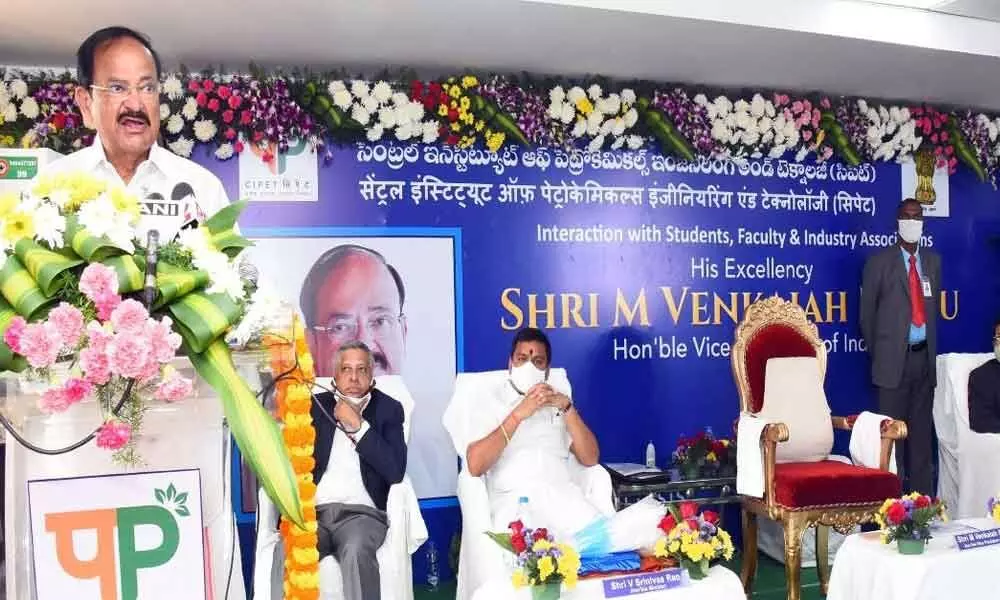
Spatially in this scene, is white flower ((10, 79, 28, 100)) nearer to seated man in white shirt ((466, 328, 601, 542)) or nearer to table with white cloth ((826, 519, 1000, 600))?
seated man in white shirt ((466, 328, 601, 542))

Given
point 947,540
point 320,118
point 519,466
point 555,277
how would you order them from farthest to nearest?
point 555,277, point 320,118, point 519,466, point 947,540

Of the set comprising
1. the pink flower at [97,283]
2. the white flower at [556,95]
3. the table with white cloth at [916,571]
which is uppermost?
the white flower at [556,95]

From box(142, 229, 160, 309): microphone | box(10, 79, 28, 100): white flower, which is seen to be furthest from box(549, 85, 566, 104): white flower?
box(142, 229, 160, 309): microphone

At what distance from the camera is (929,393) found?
544cm

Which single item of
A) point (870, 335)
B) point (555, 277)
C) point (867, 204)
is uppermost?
point (867, 204)

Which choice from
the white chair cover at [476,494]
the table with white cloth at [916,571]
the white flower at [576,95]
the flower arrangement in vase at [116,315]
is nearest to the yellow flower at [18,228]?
the flower arrangement in vase at [116,315]

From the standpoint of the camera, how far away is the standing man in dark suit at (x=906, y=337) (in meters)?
5.29

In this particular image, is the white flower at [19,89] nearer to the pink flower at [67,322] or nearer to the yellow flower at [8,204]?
the yellow flower at [8,204]

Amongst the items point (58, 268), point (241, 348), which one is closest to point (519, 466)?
point (241, 348)

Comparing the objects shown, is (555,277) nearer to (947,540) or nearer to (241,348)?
(947,540)

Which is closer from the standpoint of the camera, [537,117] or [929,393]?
[537,117]

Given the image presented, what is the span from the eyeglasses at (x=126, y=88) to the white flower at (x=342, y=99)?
271 cm

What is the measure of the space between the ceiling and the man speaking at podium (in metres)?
1.97

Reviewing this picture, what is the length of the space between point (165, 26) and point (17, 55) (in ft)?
3.06
